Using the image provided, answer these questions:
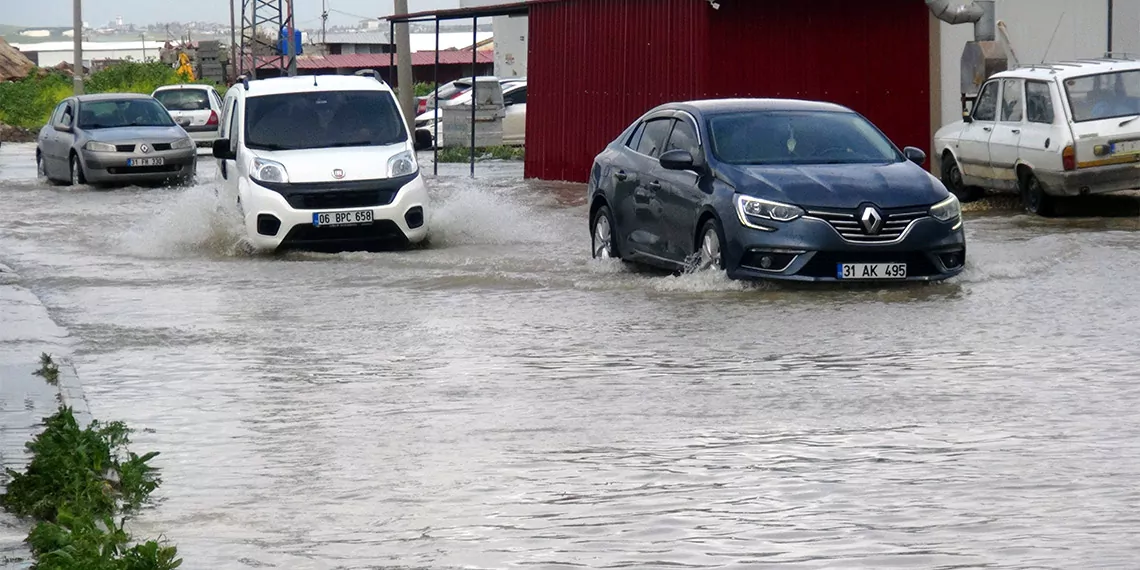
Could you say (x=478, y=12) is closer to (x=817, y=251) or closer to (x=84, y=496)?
(x=817, y=251)

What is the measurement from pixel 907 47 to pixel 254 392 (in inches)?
711

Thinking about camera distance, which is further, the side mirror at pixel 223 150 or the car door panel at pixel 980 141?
the car door panel at pixel 980 141

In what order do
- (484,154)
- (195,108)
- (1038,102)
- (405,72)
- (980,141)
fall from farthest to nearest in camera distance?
(195,108), (484,154), (405,72), (980,141), (1038,102)

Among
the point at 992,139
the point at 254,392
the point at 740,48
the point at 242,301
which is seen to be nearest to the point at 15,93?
the point at 740,48

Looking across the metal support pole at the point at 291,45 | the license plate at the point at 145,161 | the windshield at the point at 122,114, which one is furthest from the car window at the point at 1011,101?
the metal support pole at the point at 291,45

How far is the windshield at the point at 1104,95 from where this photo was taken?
66.5 feet

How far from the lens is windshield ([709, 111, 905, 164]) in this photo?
14.6 meters

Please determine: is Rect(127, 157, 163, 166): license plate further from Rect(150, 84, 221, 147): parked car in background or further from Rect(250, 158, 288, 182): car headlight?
Rect(250, 158, 288, 182): car headlight

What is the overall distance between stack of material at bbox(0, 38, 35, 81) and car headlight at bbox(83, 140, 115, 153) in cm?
4814

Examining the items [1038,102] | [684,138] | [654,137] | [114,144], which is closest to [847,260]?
[684,138]

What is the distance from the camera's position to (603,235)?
16359 millimetres

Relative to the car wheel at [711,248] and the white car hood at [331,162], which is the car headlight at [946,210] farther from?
the white car hood at [331,162]

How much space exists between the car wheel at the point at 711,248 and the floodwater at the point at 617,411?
0.49 feet

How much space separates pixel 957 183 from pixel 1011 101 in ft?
5.79
